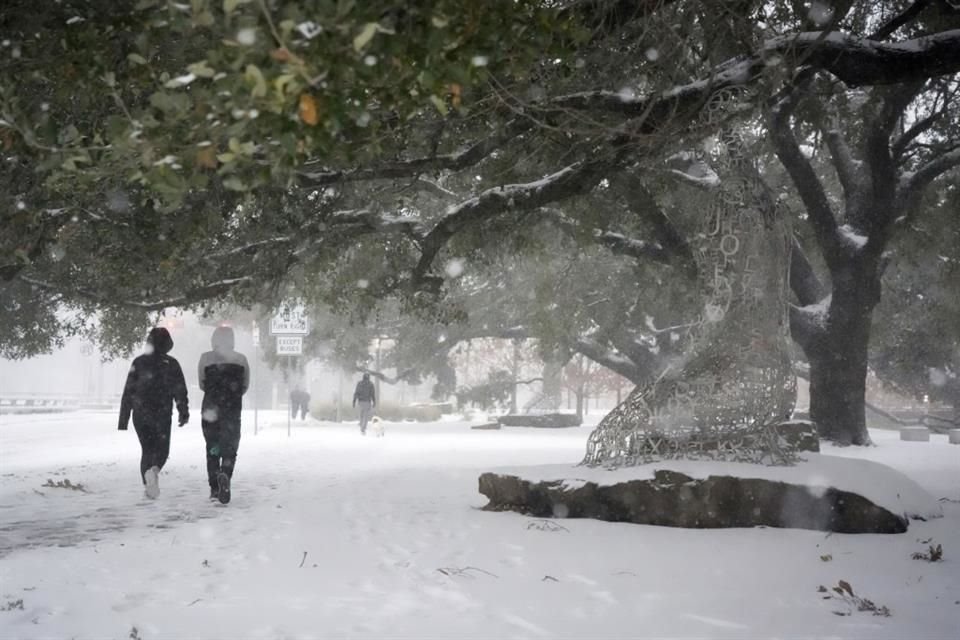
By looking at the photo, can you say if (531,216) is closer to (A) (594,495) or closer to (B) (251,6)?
(A) (594,495)

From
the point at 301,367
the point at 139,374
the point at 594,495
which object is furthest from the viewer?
the point at 301,367

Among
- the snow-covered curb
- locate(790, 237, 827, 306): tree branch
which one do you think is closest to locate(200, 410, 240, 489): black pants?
the snow-covered curb

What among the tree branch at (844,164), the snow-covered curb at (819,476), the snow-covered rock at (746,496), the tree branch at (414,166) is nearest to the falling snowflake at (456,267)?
the tree branch at (844,164)

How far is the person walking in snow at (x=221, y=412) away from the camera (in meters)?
8.65

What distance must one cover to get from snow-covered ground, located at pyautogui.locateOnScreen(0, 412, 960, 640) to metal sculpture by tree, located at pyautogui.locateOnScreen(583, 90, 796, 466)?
1056mm

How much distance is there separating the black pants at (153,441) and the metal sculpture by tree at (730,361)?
5150mm

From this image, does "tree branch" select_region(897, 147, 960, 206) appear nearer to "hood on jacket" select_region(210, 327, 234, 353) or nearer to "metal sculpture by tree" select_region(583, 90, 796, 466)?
"metal sculpture by tree" select_region(583, 90, 796, 466)

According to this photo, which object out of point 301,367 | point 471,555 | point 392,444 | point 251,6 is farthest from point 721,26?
point 301,367

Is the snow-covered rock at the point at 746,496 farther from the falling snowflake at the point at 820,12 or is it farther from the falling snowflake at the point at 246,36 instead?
the falling snowflake at the point at 246,36

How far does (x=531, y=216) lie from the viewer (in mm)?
11547

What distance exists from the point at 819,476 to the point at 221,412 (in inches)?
249

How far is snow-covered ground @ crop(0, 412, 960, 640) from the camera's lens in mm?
4090

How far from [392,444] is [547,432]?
7.95m

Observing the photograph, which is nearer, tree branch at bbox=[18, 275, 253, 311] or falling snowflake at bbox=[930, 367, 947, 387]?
tree branch at bbox=[18, 275, 253, 311]
